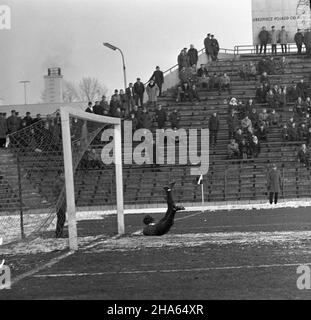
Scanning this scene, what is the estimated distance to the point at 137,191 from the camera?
3086cm

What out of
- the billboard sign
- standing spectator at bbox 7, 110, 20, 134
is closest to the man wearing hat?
standing spectator at bbox 7, 110, 20, 134

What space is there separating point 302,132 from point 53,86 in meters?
28.3

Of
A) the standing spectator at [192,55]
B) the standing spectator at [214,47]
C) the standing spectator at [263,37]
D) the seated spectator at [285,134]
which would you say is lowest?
the seated spectator at [285,134]

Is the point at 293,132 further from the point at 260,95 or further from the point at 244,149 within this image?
the point at 260,95

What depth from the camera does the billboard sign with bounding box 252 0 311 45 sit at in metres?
42.0

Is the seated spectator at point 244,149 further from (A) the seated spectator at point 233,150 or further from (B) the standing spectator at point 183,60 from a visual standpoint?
(B) the standing spectator at point 183,60

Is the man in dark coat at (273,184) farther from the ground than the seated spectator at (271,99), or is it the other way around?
the seated spectator at (271,99)

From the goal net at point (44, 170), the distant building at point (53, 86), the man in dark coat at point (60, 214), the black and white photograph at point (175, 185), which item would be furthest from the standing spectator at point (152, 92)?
the man in dark coat at point (60, 214)

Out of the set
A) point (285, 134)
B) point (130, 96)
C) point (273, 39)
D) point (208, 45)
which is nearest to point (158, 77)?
point (130, 96)

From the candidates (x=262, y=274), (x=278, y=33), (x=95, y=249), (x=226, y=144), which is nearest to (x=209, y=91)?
(x=226, y=144)

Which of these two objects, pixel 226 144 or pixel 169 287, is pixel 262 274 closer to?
pixel 169 287

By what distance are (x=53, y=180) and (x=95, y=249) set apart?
151 inches

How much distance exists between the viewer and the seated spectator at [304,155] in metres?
30.8

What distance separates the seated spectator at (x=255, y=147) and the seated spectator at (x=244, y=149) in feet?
0.59
